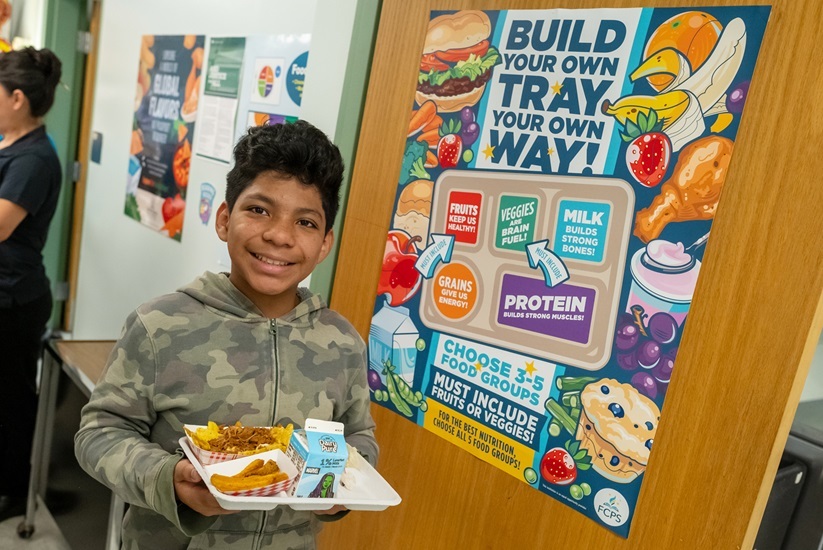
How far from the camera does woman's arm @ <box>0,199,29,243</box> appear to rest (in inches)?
87.5

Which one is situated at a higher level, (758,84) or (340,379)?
(758,84)

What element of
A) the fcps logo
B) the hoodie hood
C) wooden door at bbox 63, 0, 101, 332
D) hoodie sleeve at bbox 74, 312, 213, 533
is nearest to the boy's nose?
the hoodie hood

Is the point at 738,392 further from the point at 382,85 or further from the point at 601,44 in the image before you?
the point at 382,85

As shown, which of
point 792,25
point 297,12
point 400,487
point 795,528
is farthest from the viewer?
point 297,12

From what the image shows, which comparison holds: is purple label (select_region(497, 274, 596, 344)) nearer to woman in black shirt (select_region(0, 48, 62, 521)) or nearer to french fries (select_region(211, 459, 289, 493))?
french fries (select_region(211, 459, 289, 493))

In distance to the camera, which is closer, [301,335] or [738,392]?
[738,392]

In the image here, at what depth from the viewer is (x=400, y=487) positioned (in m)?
1.59

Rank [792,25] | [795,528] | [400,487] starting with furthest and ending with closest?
[400,487] < [795,528] < [792,25]

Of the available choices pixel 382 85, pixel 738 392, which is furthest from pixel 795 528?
pixel 382 85

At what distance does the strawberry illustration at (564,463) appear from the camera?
1.23 meters

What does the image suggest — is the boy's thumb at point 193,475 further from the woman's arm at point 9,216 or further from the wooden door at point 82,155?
the wooden door at point 82,155

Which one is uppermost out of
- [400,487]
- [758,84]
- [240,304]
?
[758,84]

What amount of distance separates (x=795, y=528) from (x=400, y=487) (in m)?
0.81

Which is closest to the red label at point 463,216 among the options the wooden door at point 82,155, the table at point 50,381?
the table at point 50,381
